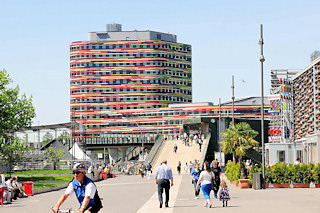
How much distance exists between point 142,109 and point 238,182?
134866 mm

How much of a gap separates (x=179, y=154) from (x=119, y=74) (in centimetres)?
9598

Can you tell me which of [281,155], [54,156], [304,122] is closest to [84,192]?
[304,122]

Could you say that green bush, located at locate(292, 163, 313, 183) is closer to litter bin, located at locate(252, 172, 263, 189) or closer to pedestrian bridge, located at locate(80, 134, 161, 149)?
litter bin, located at locate(252, 172, 263, 189)

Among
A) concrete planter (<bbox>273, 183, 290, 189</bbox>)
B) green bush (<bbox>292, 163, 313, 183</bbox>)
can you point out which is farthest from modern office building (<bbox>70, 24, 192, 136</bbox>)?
green bush (<bbox>292, 163, 313, 183</bbox>)

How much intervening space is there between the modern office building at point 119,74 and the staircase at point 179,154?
85.0m

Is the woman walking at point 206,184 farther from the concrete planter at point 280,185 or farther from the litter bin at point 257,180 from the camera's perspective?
the concrete planter at point 280,185

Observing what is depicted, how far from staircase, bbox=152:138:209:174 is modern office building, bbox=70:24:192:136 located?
85.0 meters

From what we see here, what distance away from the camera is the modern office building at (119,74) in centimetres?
17675

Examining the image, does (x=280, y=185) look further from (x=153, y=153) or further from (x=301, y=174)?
(x=153, y=153)

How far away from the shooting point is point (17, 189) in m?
30.7

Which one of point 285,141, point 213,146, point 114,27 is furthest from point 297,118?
point 114,27

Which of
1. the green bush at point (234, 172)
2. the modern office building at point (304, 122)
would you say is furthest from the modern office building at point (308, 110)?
the green bush at point (234, 172)

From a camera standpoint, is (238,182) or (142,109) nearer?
(238,182)

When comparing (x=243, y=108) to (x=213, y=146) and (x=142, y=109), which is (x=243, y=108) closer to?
(x=142, y=109)
